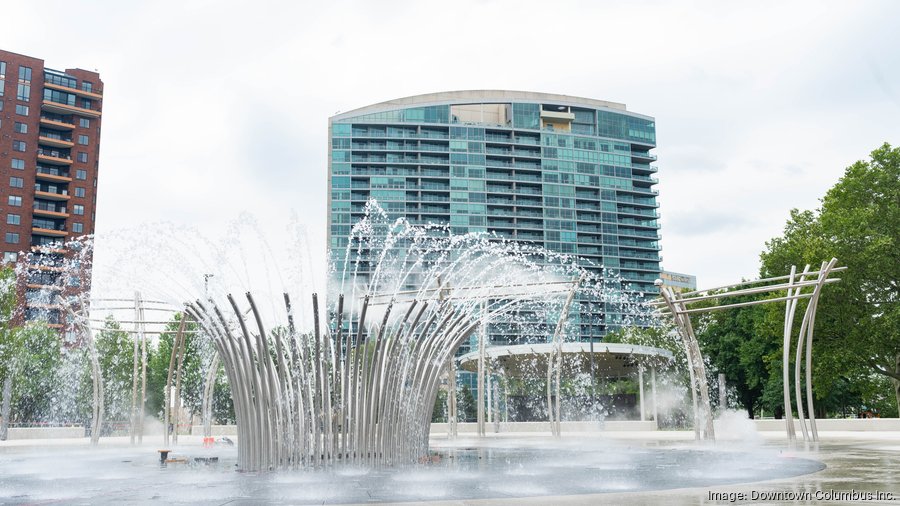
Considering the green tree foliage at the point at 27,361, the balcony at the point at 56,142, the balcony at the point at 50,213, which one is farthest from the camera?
the balcony at the point at 56,142

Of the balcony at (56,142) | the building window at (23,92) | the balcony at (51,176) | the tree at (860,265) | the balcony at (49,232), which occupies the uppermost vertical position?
the building window at (23,92)

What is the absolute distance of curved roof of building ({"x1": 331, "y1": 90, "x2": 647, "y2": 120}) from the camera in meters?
94.1

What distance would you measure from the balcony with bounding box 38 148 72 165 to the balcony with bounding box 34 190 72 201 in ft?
9.08

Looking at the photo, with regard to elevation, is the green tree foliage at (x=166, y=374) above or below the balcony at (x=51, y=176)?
below

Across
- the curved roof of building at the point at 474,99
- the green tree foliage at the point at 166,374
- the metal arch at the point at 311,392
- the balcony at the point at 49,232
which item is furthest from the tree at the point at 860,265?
the curved roof of building at the point at 474,99

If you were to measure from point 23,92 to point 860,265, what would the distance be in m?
69.2

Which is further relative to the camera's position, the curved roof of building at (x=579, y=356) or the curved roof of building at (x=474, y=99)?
the curved roof of building at (x=474, y=99)

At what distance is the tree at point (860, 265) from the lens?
2575 cm

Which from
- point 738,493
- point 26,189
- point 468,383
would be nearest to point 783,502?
point 738,493

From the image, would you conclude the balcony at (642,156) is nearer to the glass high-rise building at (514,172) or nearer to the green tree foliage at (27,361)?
the glass high-rise building at (514,172)

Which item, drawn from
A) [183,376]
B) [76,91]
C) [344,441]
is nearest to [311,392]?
[344,441]

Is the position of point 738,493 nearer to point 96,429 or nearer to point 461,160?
point 96,429

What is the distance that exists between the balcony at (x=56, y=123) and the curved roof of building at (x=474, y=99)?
30623 millimetres

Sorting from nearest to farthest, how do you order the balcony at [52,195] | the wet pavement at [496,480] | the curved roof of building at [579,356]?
1. the wet pavement at [496,480]
2. the curved roof of building at [579,356]
3. the balcony at [52,195]
